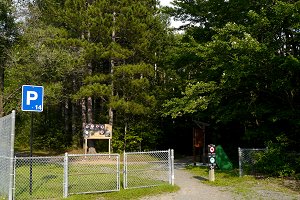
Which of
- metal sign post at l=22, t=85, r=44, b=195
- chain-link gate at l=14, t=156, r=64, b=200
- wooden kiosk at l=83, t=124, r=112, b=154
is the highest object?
metal sign post at l=22, t=85, r=44, b=195

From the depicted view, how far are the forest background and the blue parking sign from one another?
7349 millimetres

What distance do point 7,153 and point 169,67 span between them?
16.9 metres

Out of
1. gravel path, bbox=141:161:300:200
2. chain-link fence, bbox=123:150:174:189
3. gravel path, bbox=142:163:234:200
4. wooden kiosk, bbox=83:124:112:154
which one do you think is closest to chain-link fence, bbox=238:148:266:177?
gravel path, bbox=142:163:234:200

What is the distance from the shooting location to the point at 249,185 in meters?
12.3

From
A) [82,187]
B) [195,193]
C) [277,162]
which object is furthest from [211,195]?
[277,162]

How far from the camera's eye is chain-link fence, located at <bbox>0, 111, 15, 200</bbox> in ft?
29.3

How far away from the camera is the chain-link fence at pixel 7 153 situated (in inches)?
351

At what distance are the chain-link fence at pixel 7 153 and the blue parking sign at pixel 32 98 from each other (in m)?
0.63

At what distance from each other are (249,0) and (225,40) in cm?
217

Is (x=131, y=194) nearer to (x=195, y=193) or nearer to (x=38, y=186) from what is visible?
(x=195, y=193)

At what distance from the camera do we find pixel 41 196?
1003 cm

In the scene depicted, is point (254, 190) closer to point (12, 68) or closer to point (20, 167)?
point (20, 167)

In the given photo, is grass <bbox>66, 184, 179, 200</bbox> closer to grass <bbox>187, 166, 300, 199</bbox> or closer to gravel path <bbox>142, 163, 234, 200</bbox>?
gravel path <bbox>142, 163, 234, 200</bbox>

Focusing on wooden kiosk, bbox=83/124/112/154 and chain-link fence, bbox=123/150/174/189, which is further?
wooden kiosk, bbox=83/124/112/154
